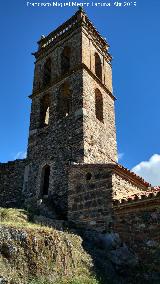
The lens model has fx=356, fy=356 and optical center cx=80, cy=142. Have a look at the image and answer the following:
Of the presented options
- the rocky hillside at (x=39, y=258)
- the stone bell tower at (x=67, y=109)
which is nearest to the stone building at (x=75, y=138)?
the stone bell tower at (x=67, y=109)

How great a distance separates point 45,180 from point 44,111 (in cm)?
412

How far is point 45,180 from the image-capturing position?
15.3 meters

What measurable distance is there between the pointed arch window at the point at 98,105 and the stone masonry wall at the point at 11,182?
13.6ft

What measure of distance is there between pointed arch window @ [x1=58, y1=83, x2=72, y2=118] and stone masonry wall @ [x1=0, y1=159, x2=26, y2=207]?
2.91m

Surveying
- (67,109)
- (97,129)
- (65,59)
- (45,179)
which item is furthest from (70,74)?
(45,179)

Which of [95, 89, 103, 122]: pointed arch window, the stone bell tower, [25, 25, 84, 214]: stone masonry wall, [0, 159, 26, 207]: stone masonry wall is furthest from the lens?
[95, 89, 103, 122]: pointed arch window

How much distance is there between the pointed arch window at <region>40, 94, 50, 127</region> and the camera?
57.2 feet

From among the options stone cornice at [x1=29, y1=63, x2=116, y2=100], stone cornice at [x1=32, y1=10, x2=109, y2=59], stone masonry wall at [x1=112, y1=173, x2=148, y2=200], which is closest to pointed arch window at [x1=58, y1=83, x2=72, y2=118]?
stone cornice at [x1=29, y1=63, x2=116, y2=100]

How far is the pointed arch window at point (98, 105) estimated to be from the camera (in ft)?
56.3

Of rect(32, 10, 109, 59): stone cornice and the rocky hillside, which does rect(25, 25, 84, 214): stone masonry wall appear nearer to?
rect(32, 10, 109, 59): stone cornice

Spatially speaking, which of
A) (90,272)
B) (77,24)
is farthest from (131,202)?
(77,24)

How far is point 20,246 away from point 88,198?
14.9ft

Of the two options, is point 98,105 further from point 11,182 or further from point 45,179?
point 11,182

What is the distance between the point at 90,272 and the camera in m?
9.17
